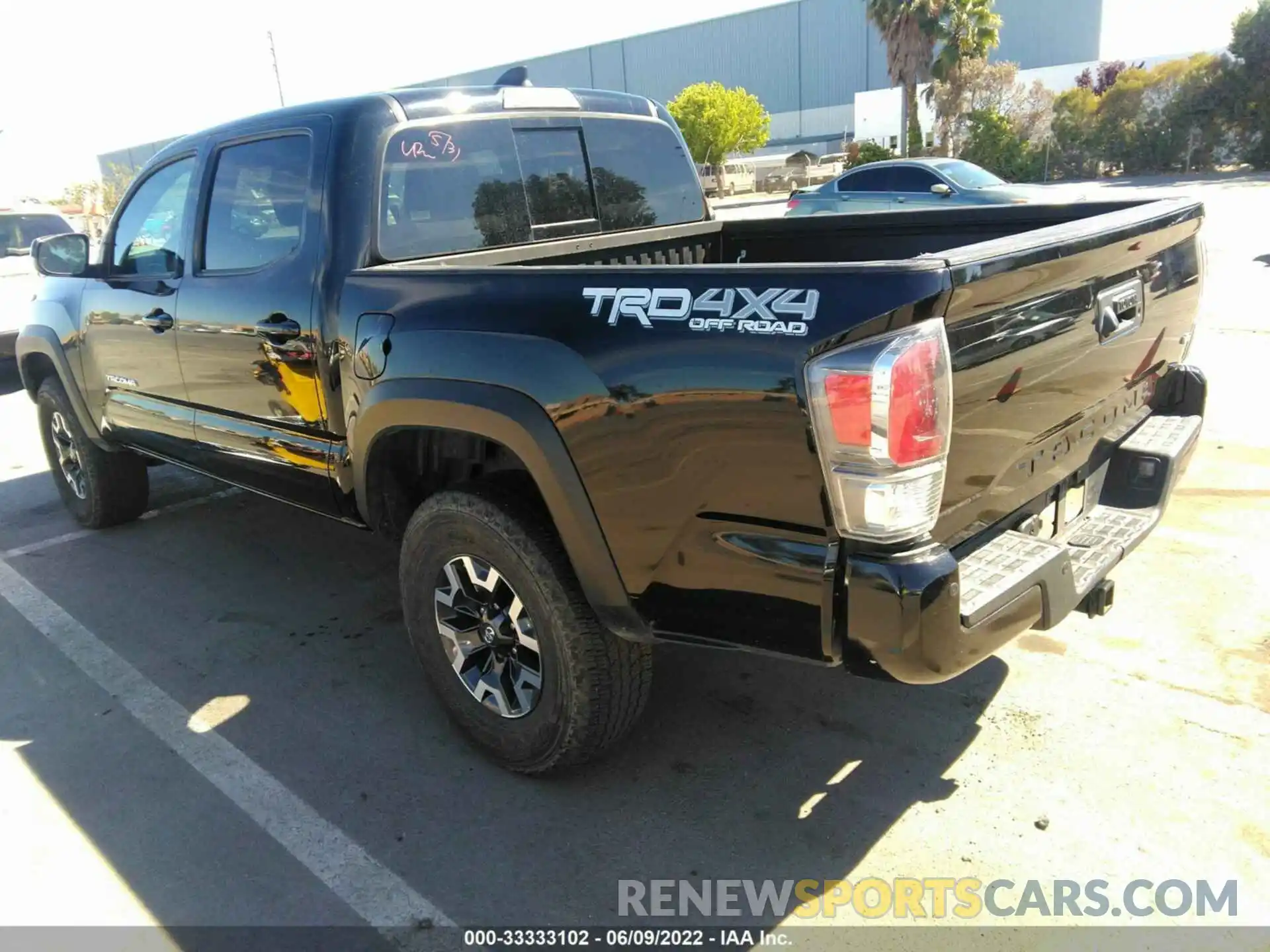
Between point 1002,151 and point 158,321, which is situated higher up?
point 158,321

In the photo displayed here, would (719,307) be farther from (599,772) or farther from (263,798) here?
(263,798)

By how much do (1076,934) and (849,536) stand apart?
3.82 ft

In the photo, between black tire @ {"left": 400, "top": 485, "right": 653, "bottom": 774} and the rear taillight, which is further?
black tire @ {"left": 400, "top": 485, "right": 653, "bottom": 774}

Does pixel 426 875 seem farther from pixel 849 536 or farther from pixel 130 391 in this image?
pixel 130 391

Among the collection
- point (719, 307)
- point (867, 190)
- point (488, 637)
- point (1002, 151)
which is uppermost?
point (719, 307)

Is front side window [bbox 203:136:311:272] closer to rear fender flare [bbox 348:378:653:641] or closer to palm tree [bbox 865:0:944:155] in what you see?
rear fender flare [bbox 348:378:653:641]

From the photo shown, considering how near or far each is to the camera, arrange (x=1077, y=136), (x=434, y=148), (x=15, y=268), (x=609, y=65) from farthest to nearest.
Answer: (x=609, y=65) → (x=1077, y=136) → (x=15, y=268) → (x=434, y=148)

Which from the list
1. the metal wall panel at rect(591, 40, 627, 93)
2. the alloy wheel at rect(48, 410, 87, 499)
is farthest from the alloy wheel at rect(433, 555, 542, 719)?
the metal wall panel at rect(591, 40, 627, 93)

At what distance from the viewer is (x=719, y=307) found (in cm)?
217

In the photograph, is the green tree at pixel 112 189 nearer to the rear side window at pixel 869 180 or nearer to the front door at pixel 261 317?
the rear side window at pixel 869 180

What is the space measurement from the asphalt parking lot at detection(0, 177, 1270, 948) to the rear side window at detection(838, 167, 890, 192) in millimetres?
9062

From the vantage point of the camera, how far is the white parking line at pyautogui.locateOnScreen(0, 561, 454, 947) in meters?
2.53

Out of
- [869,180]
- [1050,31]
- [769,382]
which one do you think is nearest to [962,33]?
[869,180]

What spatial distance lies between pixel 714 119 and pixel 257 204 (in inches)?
1612
